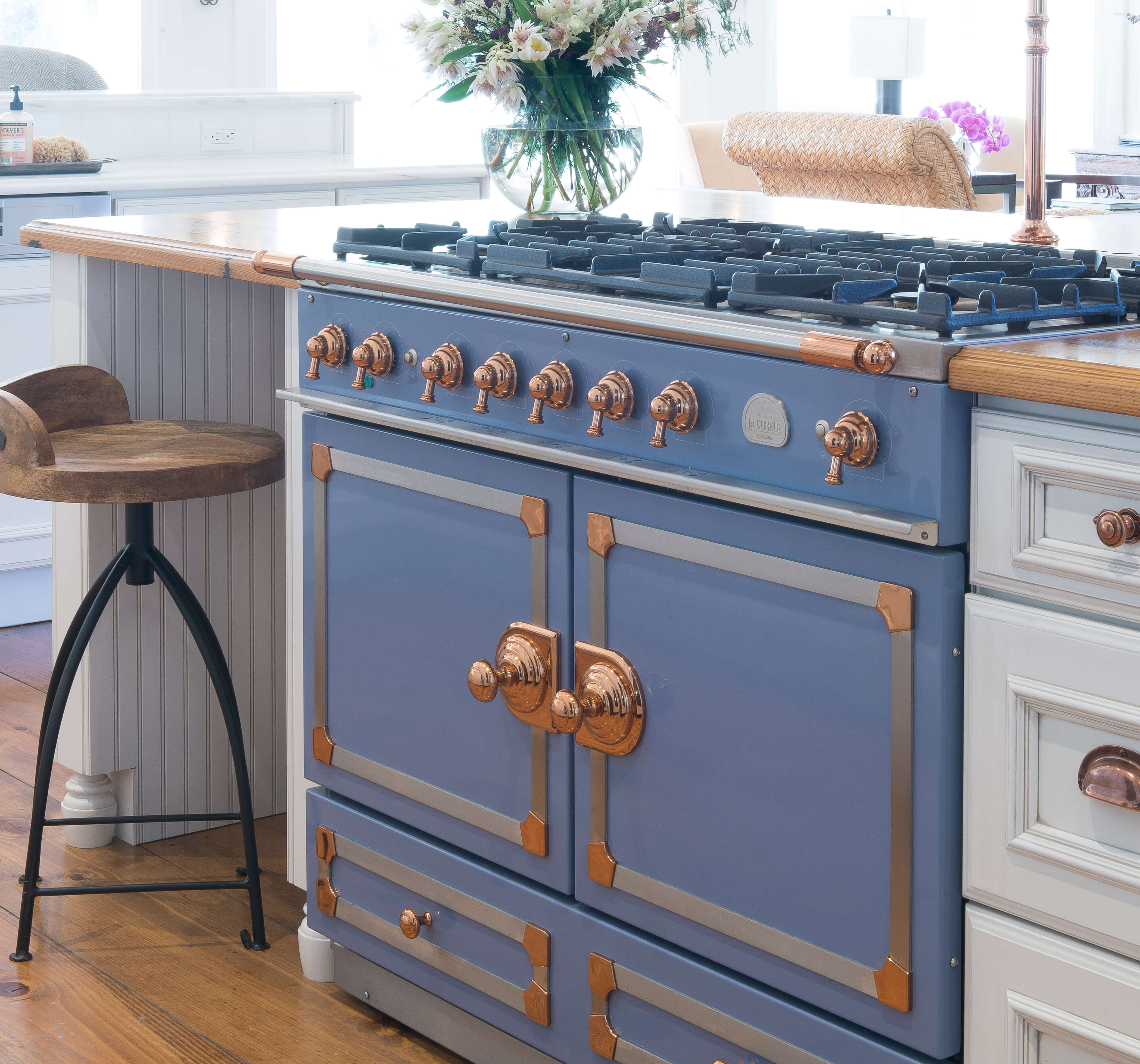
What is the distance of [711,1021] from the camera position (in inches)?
59.2

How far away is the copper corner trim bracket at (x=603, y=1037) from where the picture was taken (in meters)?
1.62

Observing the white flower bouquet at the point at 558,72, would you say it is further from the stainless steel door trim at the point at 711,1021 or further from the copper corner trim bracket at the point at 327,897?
the stainless steel door trim at the point at 711,1021

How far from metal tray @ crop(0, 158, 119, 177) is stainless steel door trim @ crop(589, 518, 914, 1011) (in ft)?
8.88

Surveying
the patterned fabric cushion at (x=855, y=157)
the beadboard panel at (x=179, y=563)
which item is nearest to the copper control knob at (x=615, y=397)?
the beadboard panel at (x=179, y=563)

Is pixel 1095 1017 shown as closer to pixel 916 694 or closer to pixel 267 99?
pixel 916 694

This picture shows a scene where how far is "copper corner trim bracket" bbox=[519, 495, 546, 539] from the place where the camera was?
5.26ft

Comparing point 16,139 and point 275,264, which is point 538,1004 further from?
point 16,139

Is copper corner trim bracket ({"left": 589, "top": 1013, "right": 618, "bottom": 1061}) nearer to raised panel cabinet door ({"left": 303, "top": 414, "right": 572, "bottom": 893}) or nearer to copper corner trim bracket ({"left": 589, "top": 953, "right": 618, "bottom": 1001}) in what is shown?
copper corner trim bracket ({"left": 589, "top": 953, "right": 618, "bottom": 1001})

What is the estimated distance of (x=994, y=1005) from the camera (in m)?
1.28

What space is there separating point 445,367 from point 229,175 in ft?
8.41

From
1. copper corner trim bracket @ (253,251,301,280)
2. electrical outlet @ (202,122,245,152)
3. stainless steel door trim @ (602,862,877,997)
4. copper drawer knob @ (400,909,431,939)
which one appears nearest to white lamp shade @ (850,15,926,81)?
electrical outlet @ (202,122,245,152)

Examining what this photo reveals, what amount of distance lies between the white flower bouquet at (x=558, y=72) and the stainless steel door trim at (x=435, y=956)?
109 centimetres

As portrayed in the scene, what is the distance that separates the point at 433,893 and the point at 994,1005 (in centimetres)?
76

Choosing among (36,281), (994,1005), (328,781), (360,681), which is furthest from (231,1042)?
(36,281)
